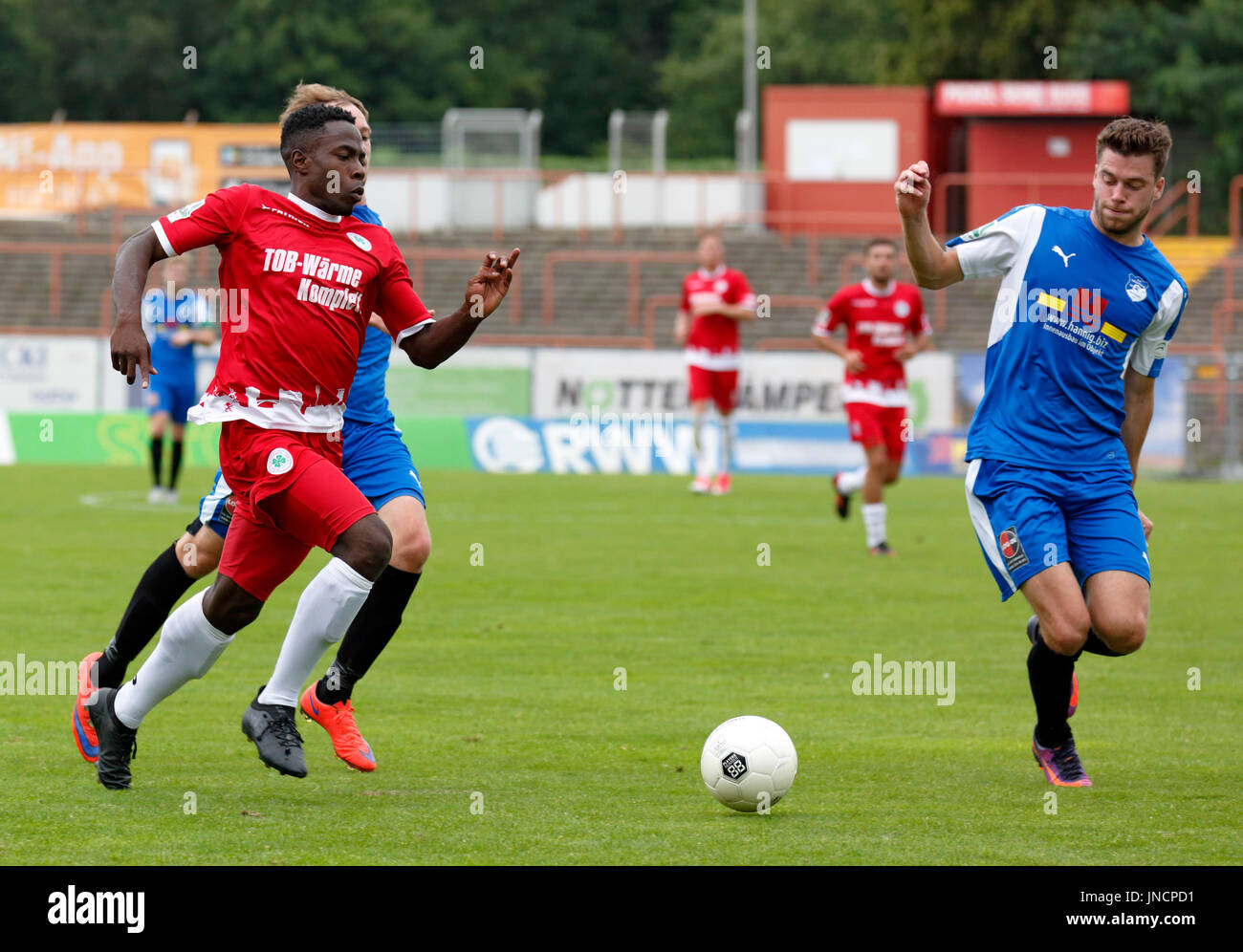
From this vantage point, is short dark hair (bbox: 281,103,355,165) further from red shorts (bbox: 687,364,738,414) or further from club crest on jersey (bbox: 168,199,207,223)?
red shorts (bbox: 687,364,738,414)

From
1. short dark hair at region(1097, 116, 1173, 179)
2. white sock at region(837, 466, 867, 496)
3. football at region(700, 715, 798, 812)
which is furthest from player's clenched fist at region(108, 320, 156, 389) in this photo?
white sock at region(837, 466, 867, 496)

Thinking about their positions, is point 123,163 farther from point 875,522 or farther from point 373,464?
point 373,464

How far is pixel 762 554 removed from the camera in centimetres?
1378

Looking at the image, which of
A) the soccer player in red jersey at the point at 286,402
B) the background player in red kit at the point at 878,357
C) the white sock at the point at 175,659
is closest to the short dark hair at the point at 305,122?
the soccer player in red jersey at the point at 286,402

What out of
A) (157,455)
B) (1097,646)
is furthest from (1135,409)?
(157,455)

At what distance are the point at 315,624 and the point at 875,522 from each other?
8.47 metres

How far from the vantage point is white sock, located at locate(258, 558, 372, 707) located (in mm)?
5949

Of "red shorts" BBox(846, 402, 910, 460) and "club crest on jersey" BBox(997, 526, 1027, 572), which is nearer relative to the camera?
"club crest on jersey" BBox(997, 526, 1027, 572)

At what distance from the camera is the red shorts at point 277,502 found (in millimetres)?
5637

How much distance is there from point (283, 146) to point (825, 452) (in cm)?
1788

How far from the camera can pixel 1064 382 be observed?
619cm

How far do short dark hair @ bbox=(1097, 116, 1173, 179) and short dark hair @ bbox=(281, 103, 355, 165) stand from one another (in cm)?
246

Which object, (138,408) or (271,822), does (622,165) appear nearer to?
(138,408)

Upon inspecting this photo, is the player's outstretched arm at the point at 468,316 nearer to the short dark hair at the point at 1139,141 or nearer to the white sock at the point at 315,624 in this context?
the white sock at the point at 315,624
